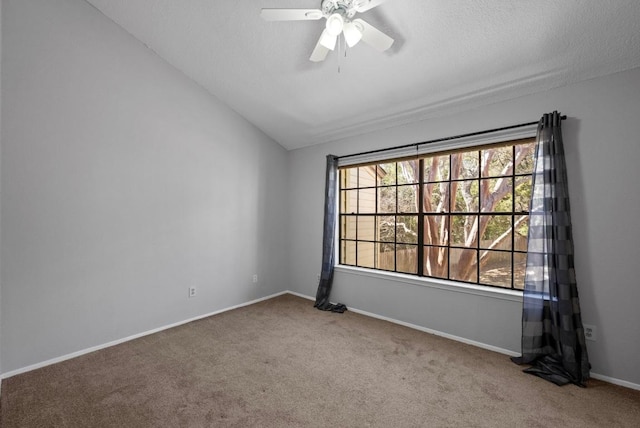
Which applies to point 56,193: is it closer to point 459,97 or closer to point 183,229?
point 183,229

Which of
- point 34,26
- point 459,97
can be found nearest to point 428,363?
point 459,97

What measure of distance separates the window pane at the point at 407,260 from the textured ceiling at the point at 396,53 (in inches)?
66.1

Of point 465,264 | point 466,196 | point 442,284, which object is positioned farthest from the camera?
point 465,264

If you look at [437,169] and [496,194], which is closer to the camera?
[496,194]

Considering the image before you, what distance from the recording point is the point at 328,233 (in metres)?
3.87

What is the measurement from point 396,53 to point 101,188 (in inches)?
114

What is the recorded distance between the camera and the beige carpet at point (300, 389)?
1.78m

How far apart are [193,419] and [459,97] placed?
10.9 feet

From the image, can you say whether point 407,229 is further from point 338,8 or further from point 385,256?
point 338,8

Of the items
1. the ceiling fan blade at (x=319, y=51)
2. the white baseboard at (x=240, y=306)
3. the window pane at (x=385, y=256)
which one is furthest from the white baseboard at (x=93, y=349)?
the ceiling fan blade at (x=319, y=51)

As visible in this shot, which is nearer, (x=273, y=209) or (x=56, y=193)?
(x=56, y=193)

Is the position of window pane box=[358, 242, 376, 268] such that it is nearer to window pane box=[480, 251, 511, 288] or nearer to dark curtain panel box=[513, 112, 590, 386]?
dark curtain panel box=[513, 112, 590, 386]

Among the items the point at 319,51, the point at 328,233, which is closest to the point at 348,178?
the point at 328,233

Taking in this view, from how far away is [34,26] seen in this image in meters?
2.32
